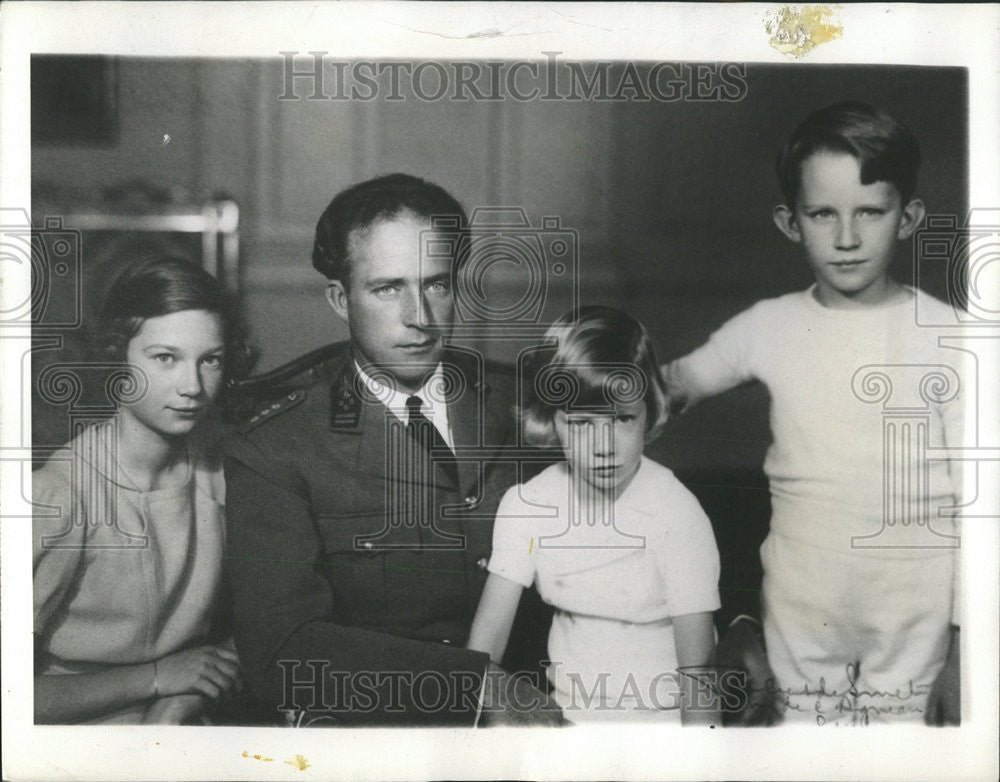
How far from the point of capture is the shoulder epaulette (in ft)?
8.20

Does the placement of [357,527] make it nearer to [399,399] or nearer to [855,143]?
[399,399]

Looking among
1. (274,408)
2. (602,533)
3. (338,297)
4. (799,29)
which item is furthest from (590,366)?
(799,29)

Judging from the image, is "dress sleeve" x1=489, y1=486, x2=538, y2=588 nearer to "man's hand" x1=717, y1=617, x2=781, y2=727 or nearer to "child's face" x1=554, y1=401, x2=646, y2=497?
"child's face" x1=554, y1=401, x2=646, y2=497

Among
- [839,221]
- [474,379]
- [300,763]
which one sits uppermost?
[839,221]

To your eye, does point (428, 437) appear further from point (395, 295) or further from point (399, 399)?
point (395, 295)

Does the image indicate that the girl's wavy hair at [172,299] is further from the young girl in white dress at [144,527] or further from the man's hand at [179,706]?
the man's hand at [179,706]

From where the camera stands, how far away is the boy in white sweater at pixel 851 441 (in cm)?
250

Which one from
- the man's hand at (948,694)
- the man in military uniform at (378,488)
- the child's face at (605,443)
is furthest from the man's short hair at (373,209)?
the man's hand at (948,694)

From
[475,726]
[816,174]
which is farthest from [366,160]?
[475,726]

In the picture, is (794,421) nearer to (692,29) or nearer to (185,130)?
(692,29)

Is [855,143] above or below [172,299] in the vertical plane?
above

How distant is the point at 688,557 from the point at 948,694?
667 mm

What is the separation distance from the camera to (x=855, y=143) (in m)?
2.50

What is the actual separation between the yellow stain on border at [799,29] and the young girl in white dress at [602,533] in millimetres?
707
